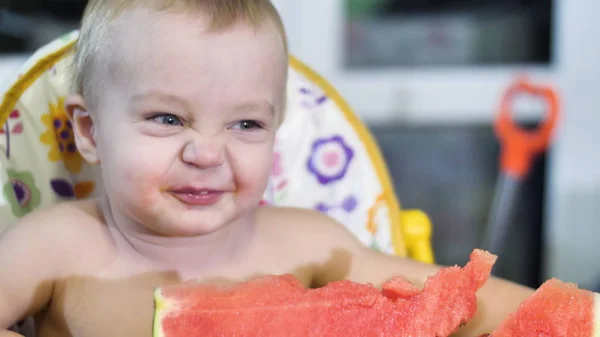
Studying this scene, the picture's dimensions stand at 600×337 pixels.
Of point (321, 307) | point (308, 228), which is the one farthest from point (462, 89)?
point (321, 307)

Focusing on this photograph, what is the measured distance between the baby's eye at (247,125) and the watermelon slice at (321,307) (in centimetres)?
17

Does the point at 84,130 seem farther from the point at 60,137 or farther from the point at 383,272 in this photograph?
the point at 383,272

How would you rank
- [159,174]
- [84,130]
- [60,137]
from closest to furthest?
[159,174], [84,130], [60,137]

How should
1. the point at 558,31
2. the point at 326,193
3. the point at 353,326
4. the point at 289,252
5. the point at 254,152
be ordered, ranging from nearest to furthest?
1. the point at 353,326
2. the point at 254,152
3. the point at 289,252
4. the point at 326,193
5. the point at 558,31

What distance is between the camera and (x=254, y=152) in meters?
0.70

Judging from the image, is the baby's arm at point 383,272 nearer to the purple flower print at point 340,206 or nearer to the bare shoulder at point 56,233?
the purple flower print at point 340,206

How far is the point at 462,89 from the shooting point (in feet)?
6.87

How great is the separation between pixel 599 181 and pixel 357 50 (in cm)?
87

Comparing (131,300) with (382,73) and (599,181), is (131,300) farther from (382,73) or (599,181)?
(599,181)

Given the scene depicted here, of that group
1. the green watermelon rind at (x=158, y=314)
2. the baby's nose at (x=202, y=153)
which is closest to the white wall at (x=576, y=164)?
the baby's nose at (x=202, y=153)

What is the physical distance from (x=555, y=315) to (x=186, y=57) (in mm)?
422

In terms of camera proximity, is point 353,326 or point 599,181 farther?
point 599,181

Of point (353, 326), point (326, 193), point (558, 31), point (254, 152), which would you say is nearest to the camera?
point (353, 326)

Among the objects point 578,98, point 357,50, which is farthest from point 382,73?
point 578,98
